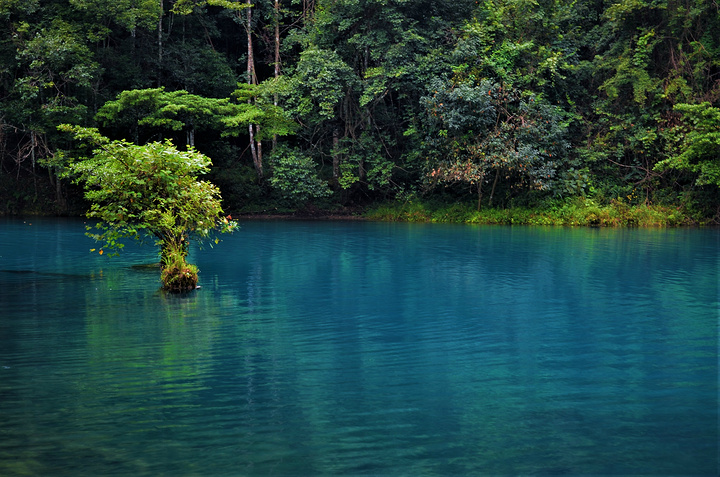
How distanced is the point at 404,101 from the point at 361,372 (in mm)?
26454

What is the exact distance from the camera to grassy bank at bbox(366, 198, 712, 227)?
26375mm

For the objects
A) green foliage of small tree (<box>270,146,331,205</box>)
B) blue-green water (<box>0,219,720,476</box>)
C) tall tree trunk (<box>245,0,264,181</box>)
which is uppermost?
tall tree trunk (<box>245,0,264,181</box>)

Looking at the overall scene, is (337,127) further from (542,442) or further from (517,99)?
(542,442)

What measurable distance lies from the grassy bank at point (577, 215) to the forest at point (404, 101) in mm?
184

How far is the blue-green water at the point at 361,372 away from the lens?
441 cm

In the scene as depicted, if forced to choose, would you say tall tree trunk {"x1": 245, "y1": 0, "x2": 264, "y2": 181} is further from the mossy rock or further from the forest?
the mossy rock

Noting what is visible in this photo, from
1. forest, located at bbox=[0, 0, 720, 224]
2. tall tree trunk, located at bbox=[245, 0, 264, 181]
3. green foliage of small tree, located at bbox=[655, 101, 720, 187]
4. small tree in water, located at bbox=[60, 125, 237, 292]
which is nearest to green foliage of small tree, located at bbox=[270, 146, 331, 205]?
forest, located at bbox=[0, 0, 720, 224]

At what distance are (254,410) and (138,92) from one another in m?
24.1

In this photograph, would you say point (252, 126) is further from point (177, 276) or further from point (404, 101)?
point (177, 276)

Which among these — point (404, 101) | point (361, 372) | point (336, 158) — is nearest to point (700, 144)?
point (404, 101)

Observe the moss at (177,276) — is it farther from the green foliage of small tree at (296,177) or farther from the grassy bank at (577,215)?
the grassy bank at (577,215)

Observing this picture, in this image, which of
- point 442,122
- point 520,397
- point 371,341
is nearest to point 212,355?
point 371,341

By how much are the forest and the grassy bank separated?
0.60ft

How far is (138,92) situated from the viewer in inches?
1061
